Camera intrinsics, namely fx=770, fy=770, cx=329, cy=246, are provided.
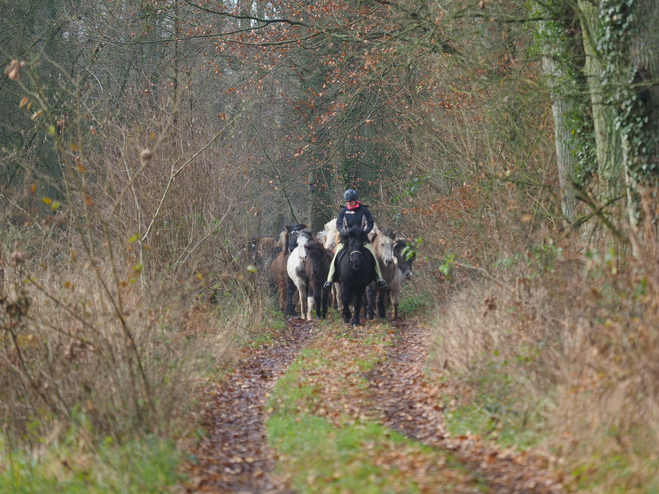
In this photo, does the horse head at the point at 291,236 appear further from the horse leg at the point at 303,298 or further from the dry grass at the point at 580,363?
the dry grass at the point at 580,363

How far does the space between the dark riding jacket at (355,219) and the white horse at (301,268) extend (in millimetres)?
2023

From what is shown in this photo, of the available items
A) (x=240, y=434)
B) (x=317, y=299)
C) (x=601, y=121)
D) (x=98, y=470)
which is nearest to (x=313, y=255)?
(x=317, y=299)

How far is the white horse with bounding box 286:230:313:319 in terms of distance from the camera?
1798cm

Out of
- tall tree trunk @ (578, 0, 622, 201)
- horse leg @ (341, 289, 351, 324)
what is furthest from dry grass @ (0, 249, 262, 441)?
horse leg @ (341, 289, 351, 324)

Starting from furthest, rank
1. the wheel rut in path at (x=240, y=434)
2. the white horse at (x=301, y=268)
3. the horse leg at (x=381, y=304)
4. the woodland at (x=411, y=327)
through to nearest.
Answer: the white horse at (x=301, y=268), the horse leg at (x=381, y=304), the wheel rut in path at (x=240, y=434), the woodland at (x=411, y=327)

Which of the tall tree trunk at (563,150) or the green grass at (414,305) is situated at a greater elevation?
the tall tree trunk at (563,150)

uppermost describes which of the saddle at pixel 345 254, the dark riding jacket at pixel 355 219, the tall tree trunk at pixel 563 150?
the tall tree trunk at pixel 563 150

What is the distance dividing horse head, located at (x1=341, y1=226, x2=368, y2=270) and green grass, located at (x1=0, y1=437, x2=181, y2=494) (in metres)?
9.24

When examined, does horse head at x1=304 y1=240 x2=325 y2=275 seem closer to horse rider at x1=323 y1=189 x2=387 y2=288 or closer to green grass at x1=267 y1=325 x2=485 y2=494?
horse rider at x1=323 y1=189 x2=387 y2=288

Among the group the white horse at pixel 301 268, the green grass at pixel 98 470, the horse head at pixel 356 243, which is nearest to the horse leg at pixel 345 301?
the horse head at pixel 356 243

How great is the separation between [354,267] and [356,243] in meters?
0.50

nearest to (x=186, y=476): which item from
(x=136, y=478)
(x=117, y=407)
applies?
(x=136, y=478)

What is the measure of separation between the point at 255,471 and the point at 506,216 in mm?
6307

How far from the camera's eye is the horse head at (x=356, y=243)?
15922mm
